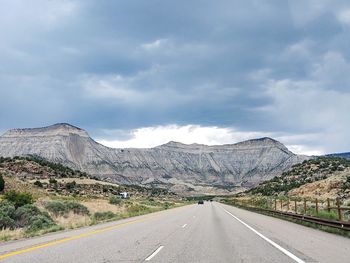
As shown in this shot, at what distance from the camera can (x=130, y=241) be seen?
16141 mm

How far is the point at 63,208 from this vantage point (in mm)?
37594

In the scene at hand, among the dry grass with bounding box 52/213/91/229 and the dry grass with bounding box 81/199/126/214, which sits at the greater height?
the dry grass with bounding box 81/199/126/214

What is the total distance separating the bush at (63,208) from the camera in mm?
36438

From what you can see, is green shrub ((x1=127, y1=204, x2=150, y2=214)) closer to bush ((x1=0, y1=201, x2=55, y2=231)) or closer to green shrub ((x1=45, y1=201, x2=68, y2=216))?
green shrub ((x1=45, y1=201, x2=68, y2=216))

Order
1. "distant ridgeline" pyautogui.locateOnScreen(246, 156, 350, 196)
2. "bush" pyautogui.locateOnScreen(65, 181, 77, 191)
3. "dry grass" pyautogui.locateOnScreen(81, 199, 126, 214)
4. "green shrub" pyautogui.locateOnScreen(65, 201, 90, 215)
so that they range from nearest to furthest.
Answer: "green shrub" pyautogui.locateOnScreen(65, 201, 90, 215), "dry grass" pyautogui.locateOnScreen(81, 199, 126, 214), "bush" pyautogui.locateOnScreen(65, 181, 77, 191), "distant ridgeline" pyautogui.locateOnScreen(246, 156, 350, 196)

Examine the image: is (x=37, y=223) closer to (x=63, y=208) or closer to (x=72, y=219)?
(x=72, y=219)

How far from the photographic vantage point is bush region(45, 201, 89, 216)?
36438mm

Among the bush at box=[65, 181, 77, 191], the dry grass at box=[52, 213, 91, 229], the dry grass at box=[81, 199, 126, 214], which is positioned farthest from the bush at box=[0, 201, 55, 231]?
the bush at box=[65, 181, 77, 191]

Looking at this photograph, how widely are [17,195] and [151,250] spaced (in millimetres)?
30369

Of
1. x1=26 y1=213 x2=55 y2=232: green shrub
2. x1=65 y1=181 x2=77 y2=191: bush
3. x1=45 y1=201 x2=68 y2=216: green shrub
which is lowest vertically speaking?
x1=26 y1=213 x2=55 y2=232: green shrub

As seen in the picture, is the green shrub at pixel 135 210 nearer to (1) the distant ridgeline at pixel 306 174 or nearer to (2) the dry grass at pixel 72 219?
(2) the dry grass at pixel 72 219

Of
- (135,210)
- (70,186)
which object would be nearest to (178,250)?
(135,210)

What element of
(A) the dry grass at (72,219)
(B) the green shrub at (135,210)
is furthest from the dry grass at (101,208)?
(A) the dry grass at (72,219)

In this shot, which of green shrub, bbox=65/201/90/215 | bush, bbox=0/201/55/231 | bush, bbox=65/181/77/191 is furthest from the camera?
bush, bbox=65/181/77/191
